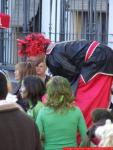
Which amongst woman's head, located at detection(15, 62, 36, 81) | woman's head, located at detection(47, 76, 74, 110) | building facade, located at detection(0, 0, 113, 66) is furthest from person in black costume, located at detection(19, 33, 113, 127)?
building facade, located at detection(0, 0, 113, 66)

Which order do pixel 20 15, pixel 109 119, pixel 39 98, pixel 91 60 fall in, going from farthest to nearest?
pixel 20 15
pixel 91 60
pixel 39 98
pixel 109 119

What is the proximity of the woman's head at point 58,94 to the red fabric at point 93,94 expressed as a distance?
67 centimetres

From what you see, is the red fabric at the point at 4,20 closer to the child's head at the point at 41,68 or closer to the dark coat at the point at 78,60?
the child's head at the point at 41,68

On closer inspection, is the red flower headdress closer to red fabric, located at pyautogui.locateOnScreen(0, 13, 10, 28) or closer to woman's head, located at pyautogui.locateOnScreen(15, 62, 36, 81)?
woman's head, located at pyautogui.locateOnScreen(15, 62, 36, 81)

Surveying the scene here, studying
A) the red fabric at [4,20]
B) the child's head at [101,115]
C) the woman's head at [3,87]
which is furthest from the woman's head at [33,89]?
the red fabric at [4,20]

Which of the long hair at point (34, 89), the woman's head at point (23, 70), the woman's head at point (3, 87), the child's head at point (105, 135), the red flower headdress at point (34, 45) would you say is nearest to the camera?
the woman's head at point (3, 87)

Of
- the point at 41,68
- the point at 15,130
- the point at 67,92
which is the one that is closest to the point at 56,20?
the point at 41,68

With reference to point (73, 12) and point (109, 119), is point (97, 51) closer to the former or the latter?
point (109, 119)

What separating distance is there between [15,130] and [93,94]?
2.18 m

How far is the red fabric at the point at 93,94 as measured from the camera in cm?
512

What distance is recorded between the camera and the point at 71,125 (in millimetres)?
4445

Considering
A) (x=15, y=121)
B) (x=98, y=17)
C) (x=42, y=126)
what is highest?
(x=98, y=17)

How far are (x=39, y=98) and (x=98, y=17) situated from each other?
416 centimetres

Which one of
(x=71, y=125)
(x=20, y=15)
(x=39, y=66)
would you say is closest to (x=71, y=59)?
(x=39, y=66)
